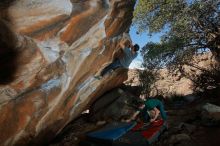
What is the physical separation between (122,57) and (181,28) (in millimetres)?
2944

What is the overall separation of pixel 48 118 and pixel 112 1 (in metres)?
4.49

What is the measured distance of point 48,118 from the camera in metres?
8.49

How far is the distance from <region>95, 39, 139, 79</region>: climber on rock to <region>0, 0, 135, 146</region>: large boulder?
0.93 metres

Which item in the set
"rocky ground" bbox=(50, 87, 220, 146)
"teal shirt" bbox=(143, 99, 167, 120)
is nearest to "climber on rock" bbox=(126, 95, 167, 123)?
"teal shirt" bbox=(143, 99, 167, 120)

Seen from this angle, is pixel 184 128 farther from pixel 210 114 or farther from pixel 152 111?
pixel 152 111

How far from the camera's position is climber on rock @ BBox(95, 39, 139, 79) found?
11.2 metres

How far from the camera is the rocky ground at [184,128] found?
8.64 metres

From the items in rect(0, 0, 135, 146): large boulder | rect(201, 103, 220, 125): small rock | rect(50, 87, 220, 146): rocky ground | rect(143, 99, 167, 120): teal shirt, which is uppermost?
rect(0, 0, 135, 146): large boulder

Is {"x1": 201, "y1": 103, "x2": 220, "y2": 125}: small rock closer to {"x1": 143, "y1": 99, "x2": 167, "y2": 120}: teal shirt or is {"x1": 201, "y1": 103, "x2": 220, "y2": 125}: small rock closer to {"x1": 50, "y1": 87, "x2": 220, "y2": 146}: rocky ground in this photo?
{"x1": 50, "y1": 87, "x2": 220, "y2": 146}: rocky ground

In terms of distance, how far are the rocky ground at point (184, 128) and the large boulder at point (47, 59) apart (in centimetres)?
100

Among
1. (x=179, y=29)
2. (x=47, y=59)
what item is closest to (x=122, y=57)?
(x=179, y=29)

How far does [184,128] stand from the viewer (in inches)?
383

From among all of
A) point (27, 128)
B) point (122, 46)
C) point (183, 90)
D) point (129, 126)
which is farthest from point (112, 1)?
point (183, 90)

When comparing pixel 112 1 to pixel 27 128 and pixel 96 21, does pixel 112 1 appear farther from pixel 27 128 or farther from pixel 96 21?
pixel 27 128
